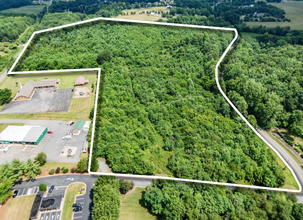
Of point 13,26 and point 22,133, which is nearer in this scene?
point 22,133

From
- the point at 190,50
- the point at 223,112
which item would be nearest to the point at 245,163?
the point at 223,112

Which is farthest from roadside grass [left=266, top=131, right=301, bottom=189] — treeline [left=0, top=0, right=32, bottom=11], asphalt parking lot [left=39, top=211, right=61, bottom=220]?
treeline [left=0, top=0, right=32, bottom=11]

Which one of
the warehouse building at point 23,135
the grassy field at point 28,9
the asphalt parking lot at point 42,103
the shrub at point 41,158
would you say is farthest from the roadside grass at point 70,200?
the grassy field at point 28,9

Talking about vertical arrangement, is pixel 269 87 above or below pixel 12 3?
below

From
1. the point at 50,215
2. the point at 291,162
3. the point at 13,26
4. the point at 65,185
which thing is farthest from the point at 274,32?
the point at 13,26

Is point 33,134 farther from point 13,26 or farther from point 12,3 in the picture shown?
point 12,3

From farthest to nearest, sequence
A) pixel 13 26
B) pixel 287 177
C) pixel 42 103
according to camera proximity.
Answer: pixel 13 26 < pixel 287 177 < pixel 42 103

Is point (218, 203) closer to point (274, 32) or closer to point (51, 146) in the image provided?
point (51, 146)

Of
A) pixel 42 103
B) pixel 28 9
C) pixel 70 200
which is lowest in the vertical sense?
pixel 70 200

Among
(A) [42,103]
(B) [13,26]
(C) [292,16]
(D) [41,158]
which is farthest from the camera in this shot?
(C) [292,16]

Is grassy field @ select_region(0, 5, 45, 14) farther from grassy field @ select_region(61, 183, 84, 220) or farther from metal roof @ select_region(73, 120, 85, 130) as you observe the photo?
grassy field @ select_region(61, 183, 84, 220)
